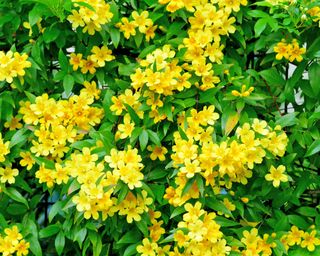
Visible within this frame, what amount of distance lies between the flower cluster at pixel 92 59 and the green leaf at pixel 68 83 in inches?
1.9

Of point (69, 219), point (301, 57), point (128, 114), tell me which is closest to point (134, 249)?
point (69, 219)

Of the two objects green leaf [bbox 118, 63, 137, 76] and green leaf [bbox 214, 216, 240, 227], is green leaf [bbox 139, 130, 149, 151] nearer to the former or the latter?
green leaf [bbox 118, 63, 137, 76]

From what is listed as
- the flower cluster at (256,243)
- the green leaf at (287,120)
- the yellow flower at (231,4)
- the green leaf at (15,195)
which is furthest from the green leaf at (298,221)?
the green leaf at (15,195)

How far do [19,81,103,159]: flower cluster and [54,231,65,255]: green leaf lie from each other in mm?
306

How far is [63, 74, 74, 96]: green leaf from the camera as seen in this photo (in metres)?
2.58

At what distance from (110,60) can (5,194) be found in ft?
2.25

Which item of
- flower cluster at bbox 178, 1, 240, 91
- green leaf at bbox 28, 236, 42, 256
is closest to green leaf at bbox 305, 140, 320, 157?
flower cluster at bbox 178, 1, 240, 91

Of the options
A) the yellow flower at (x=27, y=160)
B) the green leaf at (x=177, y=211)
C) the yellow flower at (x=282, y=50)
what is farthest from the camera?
the yellow flower at (x=27, y=160)

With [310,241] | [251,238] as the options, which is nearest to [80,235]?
[251,238]

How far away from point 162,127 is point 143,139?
→ 121 mm

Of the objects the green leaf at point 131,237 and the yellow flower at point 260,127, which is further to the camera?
the green leaf at point 131,237

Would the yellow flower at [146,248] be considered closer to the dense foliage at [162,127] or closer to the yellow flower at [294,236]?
the dense foliage at [162,127]

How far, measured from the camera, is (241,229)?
2.49 meters

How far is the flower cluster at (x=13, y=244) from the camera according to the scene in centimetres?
254
